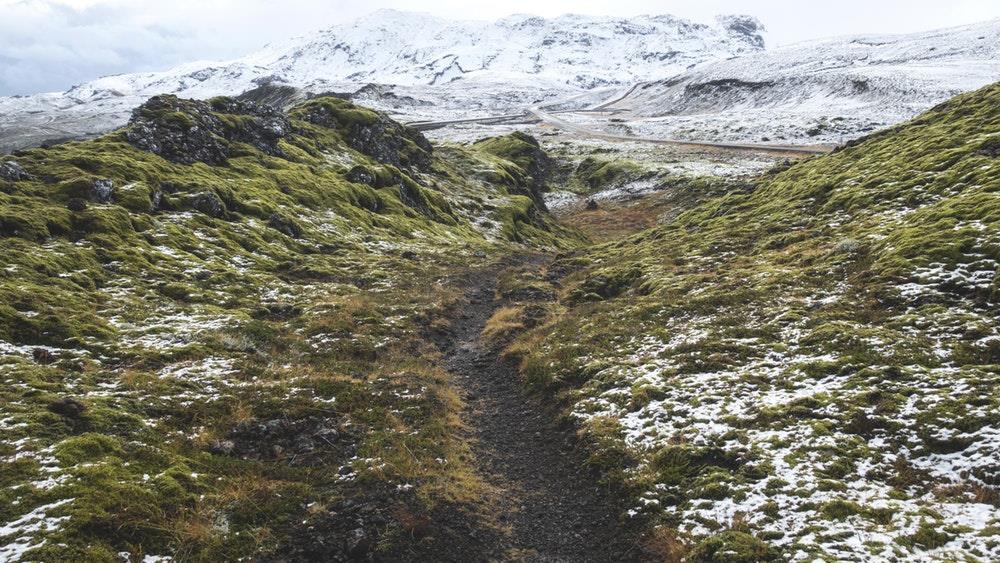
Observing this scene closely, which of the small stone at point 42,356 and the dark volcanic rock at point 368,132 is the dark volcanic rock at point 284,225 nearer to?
the small stone at point 42,356

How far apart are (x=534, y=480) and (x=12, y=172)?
39058 millimetres

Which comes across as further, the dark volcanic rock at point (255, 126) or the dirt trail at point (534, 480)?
the dark volcanic rock at point (255, 126)

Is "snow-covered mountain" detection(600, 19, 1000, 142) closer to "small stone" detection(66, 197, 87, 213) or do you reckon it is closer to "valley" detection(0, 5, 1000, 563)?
"valley" detection(0, 5, 1000, 563)

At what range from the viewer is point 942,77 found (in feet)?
473

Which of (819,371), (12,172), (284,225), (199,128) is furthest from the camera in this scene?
(199,128)

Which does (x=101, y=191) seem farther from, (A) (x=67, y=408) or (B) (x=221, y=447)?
(B) (x=221, y=447)

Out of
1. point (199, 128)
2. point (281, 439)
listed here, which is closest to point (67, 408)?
point (281, 439)

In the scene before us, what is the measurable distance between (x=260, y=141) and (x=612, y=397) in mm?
58759

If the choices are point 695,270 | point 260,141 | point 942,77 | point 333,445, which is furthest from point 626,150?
point 333,445

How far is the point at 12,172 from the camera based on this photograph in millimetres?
33688

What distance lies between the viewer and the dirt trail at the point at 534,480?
14258 millimetres

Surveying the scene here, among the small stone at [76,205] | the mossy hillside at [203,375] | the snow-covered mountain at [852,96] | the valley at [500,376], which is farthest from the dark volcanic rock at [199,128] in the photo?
the snow-covered mountain at [852,96]

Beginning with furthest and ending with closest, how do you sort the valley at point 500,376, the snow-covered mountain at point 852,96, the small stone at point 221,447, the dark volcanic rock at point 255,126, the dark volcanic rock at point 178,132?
1. the snow-covered mountain at point 852,96
2. the dark volcanic rock at point 255,126
3. the dark volcanic rock at point 178,132
4. the small stone at point 221,447
5. the valley at point 500,376

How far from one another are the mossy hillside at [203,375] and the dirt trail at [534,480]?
1.27 metres
